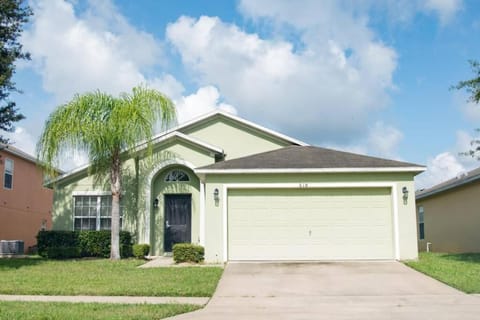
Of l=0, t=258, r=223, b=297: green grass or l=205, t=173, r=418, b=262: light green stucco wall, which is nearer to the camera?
l=0, t=258, r=223, b=297: green grass

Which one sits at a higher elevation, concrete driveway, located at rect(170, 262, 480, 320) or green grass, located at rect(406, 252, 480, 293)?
green grass, located at rect(406, 252, 480, 293)

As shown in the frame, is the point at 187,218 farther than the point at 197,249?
Yes

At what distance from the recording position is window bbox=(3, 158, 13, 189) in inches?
1019

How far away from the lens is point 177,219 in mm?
19391

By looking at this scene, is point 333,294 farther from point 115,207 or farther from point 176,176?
point 176,176

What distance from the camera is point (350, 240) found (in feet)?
52.9

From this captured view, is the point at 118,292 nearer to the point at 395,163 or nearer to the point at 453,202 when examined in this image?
the point at 395,163

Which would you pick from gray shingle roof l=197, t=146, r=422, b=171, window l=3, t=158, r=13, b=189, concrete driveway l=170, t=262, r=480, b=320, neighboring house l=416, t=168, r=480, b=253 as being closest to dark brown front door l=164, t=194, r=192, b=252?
gray shingle roof l=197, t=146, r=422, b=171

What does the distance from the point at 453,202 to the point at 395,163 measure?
25.1 ft

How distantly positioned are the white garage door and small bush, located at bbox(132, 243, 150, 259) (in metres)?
3.45

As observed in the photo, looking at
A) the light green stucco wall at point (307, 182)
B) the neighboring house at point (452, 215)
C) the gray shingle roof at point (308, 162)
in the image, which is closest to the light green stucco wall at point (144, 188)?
the gray shingle roof at point (308, 162)

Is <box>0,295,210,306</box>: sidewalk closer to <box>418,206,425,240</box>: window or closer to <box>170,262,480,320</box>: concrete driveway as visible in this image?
<box>170,262,480,320</box>: concrete driveway

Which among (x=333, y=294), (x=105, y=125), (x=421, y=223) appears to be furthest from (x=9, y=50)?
(x=421, y=223)

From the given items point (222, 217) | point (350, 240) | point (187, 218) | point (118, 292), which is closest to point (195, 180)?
point (187, 218)
